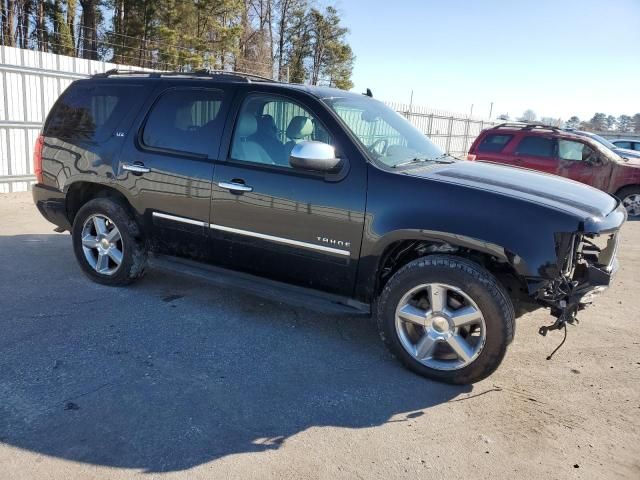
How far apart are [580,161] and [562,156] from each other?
37 centimetres

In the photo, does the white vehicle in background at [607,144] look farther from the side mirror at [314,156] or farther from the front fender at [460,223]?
the side mirror at [314,156]

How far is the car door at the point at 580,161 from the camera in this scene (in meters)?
10.3

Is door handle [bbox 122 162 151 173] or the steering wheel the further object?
door handle [bbox 122 162 151 173]

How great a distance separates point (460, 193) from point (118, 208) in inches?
121

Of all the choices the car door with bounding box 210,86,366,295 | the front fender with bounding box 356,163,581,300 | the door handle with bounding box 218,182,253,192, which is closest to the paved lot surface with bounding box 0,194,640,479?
the car door with bounding box 210,86,366,295

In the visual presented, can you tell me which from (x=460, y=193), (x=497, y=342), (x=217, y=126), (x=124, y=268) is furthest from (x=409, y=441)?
(x=124, y=268)

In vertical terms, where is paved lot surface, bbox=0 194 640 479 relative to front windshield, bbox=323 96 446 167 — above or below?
below

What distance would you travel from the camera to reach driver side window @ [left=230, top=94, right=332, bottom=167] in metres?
3.99

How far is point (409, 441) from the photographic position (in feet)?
9.58

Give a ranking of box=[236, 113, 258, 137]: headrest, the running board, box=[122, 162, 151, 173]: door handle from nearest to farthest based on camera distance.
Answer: the running board, box=[236, 113, 258, 137]: headrest, box=[122, 162, 151, 173]: door handle

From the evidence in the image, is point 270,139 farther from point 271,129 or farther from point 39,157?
point 39,157

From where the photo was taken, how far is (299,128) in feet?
13.2

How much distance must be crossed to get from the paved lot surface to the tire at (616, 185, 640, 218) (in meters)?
7.21

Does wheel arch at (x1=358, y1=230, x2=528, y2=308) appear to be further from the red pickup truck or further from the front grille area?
the red pickup truck
